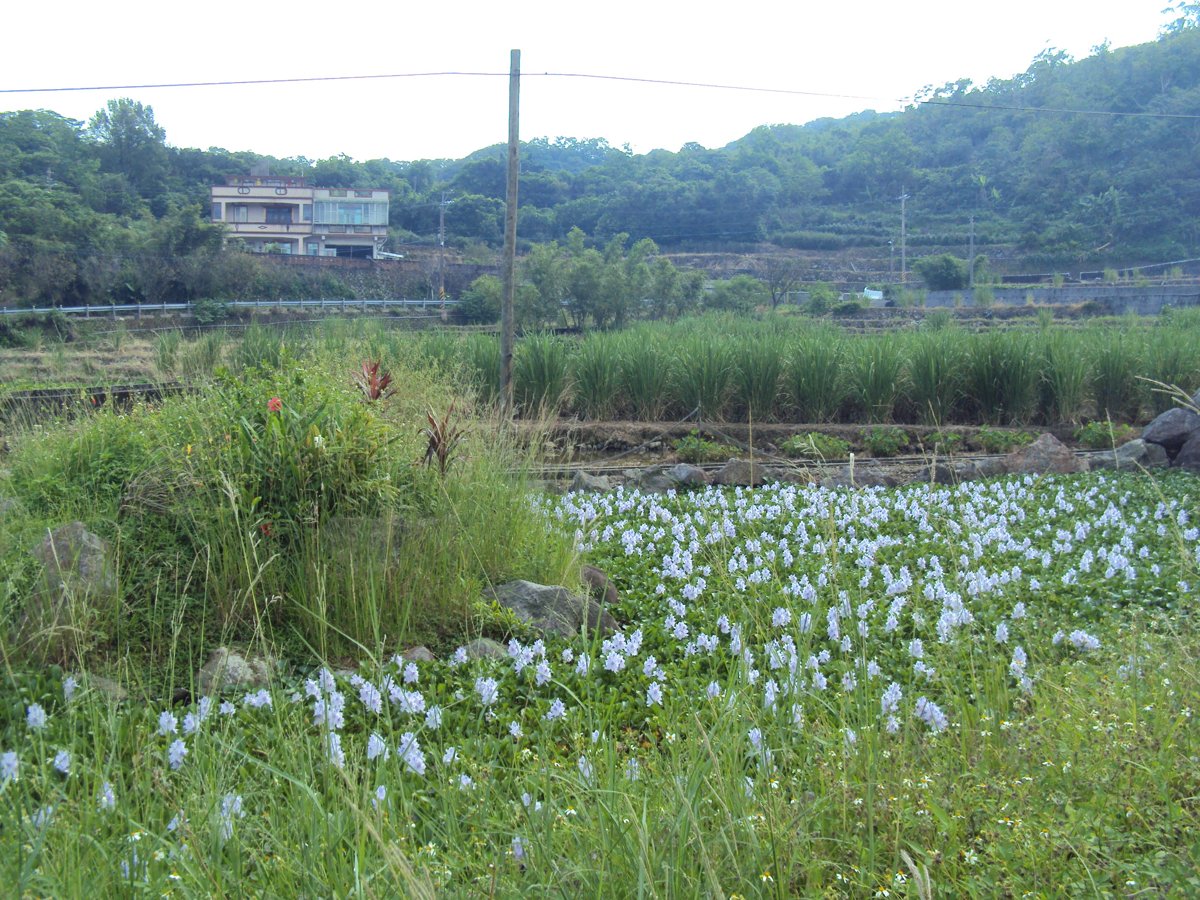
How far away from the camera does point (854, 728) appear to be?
2732 millimetres

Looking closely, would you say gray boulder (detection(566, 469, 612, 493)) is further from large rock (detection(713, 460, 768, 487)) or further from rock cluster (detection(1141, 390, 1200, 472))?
rock cluster (detection(1141, 390, 1200, 472))

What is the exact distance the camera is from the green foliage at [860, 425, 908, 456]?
10.8 meters

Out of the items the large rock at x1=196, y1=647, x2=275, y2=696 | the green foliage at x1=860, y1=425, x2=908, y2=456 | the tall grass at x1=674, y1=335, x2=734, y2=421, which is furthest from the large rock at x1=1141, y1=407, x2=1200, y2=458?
the large rock at x1=196, y1=647, x2=275, y2=696

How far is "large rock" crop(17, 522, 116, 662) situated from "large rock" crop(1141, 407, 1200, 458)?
908cm

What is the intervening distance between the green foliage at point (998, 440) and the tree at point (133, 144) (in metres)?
21.9

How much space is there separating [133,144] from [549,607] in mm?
26753

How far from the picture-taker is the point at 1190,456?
352 inches

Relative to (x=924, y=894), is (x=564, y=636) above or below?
below

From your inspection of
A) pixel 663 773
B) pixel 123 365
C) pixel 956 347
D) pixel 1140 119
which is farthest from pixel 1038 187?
pixel 663 773

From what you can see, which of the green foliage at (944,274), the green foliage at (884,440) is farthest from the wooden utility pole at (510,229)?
the green foliage at (944,274)

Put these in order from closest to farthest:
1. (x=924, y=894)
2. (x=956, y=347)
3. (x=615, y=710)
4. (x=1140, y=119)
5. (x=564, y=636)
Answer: (x=924, y=894) < (x=615, y=710) < (x=564, y=636) < (x=956, y=347) < (x=1140, y=119)

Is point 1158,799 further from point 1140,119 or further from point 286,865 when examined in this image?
point 1140,119

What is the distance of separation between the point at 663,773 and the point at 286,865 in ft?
2.99

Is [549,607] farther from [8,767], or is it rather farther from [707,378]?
[707,378]
